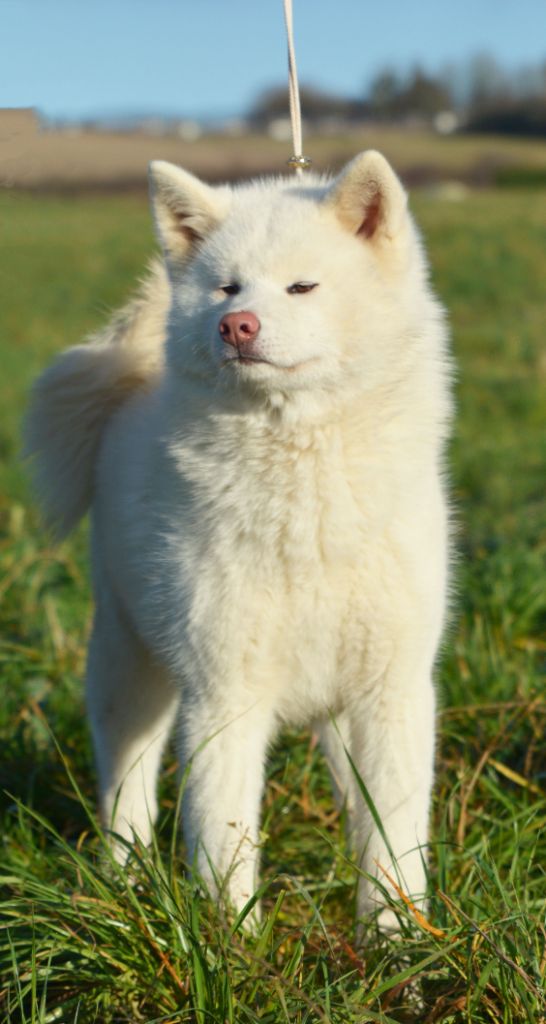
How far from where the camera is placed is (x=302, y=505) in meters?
2.68

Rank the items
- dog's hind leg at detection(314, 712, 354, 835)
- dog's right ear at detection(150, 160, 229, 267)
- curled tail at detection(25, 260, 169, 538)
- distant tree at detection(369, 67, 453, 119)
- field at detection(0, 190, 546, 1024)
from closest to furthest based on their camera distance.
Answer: field at detection(0, 190, 546, 1024), dog's right ear at detection(150, 160, 229, 267), dog's hind leg at detection(314, 712, 354, 835), curled tail at detection(25, 260, 169, 538), distant tree at detection(369, 67, 453, 119)

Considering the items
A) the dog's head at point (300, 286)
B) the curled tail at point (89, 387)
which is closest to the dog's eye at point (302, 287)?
the dog's head at point (300, 286)

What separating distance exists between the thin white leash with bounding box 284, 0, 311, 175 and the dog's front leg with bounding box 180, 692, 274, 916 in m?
1.59

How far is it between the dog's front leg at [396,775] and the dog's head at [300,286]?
82 cm

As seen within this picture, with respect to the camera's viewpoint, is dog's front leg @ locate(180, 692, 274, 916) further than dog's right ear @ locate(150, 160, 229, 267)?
No

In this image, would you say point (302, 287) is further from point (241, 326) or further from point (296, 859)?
point (296, 859)

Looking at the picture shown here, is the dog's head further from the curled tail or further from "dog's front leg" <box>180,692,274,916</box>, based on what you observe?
"dog's front leg" <box>180,692,274,916</box>

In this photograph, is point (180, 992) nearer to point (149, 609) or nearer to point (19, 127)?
point (149, 609)

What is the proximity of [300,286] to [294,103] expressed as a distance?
739mm

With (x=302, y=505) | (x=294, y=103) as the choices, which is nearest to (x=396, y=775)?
(x=302, y=505)

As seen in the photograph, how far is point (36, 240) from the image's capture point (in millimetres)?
25922

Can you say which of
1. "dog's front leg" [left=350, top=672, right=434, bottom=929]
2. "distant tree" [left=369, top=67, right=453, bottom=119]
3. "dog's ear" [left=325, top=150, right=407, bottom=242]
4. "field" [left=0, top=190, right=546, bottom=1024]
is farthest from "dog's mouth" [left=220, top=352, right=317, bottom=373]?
"distant tree" [left=369, top=67, right=453, bottom=119]

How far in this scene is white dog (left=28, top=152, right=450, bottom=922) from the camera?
8.71 feet

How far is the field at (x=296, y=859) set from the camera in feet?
7.28
